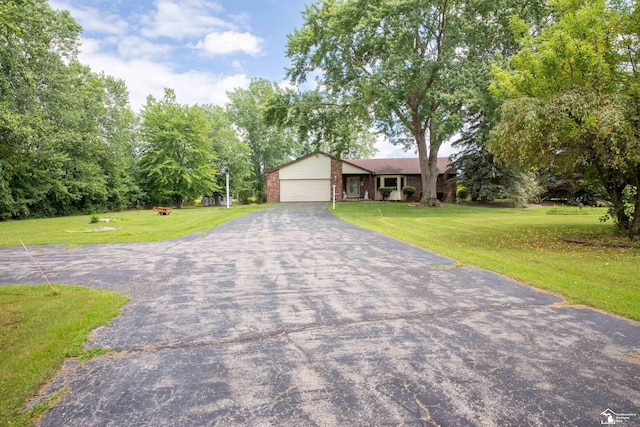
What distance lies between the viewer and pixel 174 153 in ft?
104

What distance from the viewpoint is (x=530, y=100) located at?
8.01m

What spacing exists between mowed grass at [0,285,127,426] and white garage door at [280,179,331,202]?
82.5 ft

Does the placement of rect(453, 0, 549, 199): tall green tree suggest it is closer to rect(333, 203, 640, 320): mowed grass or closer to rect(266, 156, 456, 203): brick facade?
rect(333, 203, 640, 320): mowed grass

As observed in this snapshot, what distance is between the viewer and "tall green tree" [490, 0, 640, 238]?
736 centimetres

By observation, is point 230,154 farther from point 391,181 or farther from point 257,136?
point 391,181

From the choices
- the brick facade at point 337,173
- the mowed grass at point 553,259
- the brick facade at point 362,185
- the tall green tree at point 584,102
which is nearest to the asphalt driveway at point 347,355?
the mowed grass at point 553,259

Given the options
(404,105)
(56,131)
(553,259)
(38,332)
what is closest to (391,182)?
(404,105)

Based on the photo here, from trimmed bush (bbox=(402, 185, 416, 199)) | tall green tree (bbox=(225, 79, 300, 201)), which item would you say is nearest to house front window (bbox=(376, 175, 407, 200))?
trimmed bush (bbox=(402, 185, 416, 199))

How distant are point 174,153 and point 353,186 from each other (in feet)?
55.3

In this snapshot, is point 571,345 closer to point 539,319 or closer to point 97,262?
point 539,319

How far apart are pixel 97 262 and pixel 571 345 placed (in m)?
8.05

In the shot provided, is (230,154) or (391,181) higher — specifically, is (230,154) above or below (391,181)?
above

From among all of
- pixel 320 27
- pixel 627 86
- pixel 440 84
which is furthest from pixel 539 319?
pixel 320 27

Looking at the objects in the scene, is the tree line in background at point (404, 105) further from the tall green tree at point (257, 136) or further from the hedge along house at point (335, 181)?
the tall green tree at point (257, 136)
